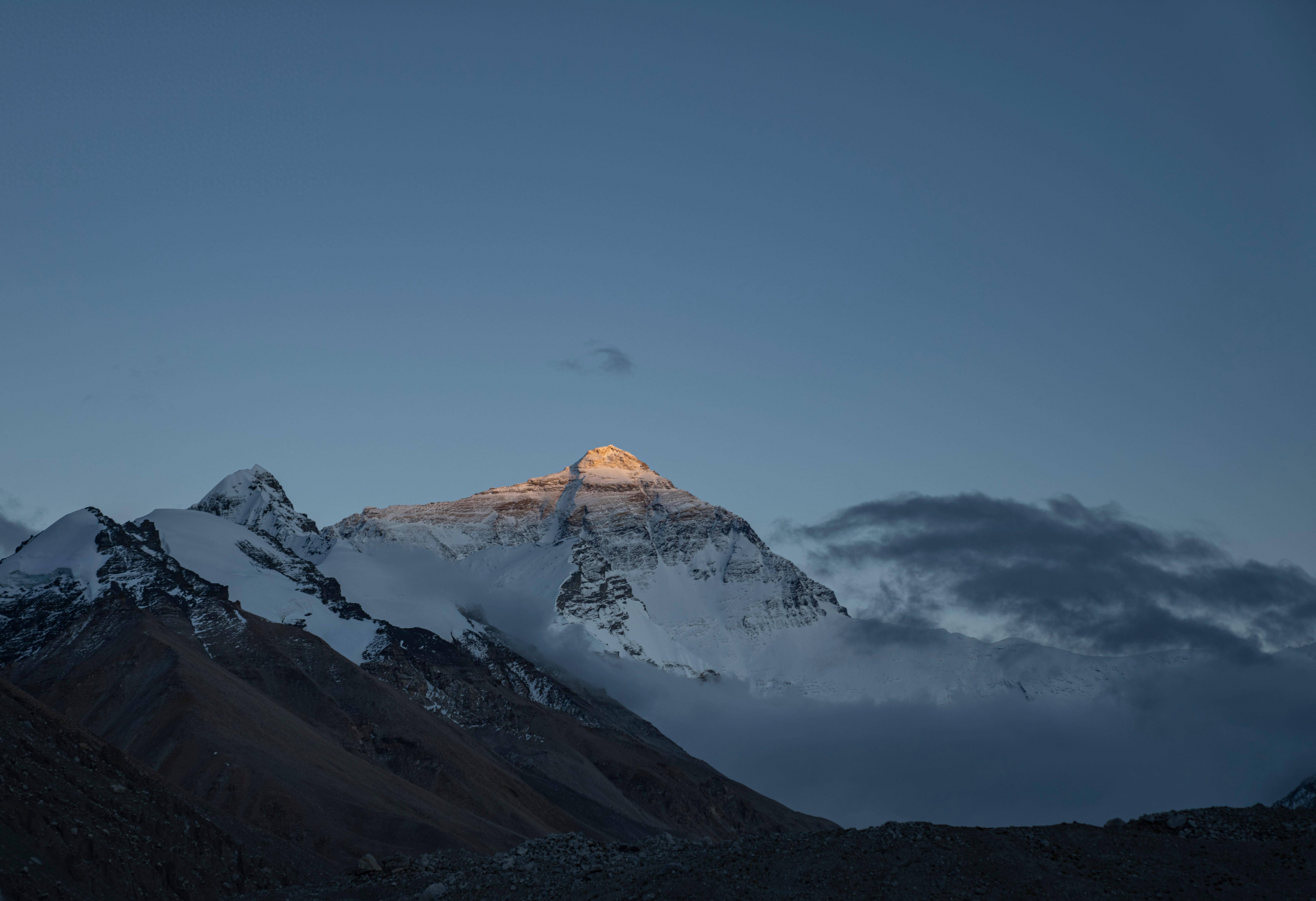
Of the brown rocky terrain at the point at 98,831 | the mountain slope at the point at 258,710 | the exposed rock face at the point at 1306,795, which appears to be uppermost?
the exposed rock face at the point at 1306,795

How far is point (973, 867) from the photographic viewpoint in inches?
1628

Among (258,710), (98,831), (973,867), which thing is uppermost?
(973,867)

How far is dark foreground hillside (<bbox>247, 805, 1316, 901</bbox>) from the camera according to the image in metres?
40.0

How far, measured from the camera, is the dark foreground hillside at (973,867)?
39969mm

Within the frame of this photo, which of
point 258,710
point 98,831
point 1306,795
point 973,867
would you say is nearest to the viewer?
point 973,867

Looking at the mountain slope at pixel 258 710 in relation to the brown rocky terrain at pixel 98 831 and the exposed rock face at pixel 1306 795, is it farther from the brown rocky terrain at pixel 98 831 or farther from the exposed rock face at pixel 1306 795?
the exposed rock face at pixel 1306 795

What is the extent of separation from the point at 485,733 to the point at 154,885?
141786mm

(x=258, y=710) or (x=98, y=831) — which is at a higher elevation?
(x=258, y=710)

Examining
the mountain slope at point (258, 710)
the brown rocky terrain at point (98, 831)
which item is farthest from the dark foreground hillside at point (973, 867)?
the mountain slope at point (258, 710)

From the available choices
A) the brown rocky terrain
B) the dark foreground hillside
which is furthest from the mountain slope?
the dark foreground hillside

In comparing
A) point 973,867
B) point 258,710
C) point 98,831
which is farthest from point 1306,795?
point 98,831

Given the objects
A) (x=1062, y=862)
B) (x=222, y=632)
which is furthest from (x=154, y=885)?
(x=222, y=632)

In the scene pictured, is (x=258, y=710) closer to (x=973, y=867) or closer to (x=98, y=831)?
(x=98, y=831)

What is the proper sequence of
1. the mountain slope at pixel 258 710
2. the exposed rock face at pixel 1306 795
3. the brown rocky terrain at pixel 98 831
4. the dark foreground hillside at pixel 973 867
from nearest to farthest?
the dark foreground hillside at pixel 973 867 → the brown rocky terrain at pixel 98 831 → the mountain slope at pixel 258 710 → the exposed rock face at pixel 1306 795
